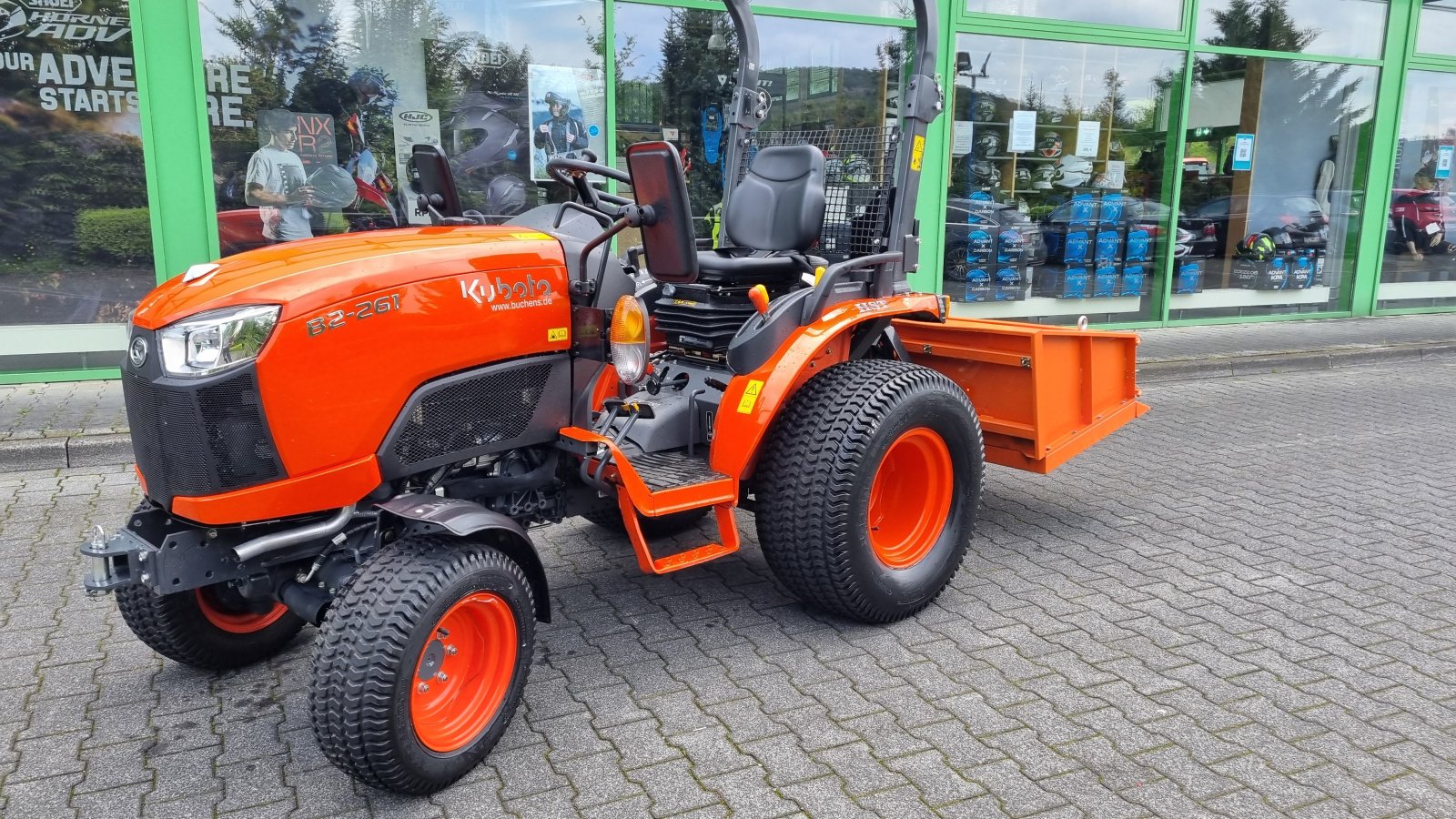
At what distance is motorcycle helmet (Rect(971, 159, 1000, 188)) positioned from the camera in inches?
374

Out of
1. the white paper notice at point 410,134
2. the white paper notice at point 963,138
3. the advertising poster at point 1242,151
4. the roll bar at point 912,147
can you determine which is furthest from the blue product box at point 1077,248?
the roll bar at point 912,147

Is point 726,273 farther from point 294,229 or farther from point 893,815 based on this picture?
point 294,229

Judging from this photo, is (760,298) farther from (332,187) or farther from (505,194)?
(332,187)

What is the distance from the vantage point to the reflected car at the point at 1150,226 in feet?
32.9

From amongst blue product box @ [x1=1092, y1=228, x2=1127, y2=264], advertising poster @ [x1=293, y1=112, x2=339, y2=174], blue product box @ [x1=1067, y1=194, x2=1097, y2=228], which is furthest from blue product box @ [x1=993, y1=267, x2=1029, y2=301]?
advertising poster @ [x1=293, y1=112, x2=339, y2=174]

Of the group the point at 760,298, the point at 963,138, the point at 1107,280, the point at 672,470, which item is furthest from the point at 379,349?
the point at 1107,280

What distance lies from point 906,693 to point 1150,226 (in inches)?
332

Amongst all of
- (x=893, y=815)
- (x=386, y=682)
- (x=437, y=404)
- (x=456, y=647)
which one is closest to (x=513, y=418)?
(x=437, y=404)

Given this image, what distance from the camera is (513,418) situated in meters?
3.15

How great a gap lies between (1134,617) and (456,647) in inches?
92.8

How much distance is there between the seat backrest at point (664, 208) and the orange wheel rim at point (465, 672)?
3.50ft

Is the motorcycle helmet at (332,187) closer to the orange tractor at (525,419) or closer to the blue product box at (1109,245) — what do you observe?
the orange tractor at (525,419)

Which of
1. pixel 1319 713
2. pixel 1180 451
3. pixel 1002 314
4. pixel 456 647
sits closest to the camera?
pixel 456 647

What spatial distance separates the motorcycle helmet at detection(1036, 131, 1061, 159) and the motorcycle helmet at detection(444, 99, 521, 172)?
16.0 ft
